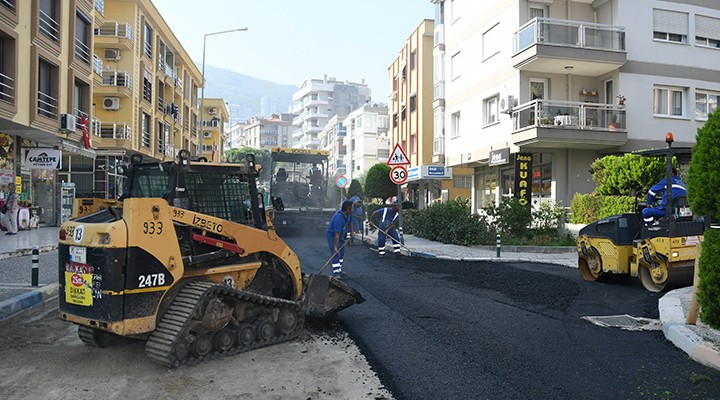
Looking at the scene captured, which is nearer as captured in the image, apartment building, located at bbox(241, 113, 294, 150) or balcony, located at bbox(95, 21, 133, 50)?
balcony, located at bbox(95, 21, 133, 50)

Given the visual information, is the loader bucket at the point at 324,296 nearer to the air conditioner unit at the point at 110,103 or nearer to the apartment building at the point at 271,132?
the air conditioner unit at the point at 110,103

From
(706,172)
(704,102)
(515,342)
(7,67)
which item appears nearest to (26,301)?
(515,342)

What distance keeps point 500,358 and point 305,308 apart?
2.36 metres

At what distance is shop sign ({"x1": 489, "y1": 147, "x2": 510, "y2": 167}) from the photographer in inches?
818

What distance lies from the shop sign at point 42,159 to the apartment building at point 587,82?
16.6 meters

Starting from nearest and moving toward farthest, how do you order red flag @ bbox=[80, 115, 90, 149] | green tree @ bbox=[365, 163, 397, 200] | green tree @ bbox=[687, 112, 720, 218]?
green tree @ bbox=[687, 112, 720, 218]
red flag @ bbox=[80, 115, 90, 149]
green tree @ bbox=[365, 163, 397, 200]

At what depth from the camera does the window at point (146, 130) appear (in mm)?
34969

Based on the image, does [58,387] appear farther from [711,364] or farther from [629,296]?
[629,296]

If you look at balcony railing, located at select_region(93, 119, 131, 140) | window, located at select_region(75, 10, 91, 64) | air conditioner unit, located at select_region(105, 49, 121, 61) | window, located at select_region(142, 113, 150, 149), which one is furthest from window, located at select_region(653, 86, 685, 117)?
window, located at select_region(142, 113, 150, 149)

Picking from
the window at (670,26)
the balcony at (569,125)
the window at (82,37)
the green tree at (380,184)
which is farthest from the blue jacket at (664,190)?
the green tree at (380,184)

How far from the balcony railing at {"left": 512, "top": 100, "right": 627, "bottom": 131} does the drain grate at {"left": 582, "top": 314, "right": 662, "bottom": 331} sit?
1277 cm

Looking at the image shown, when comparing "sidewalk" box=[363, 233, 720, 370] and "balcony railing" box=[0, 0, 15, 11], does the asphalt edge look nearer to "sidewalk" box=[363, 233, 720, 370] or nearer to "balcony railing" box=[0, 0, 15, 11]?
"sidewalk" box=[363, 233, 720, 370]

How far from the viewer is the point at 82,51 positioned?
24.6 metres

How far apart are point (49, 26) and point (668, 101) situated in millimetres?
23443
